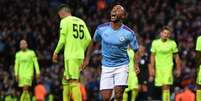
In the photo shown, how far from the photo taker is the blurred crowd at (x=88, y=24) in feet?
82.1

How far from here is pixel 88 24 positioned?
30.0 metres

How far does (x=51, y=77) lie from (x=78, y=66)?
31.7 feet

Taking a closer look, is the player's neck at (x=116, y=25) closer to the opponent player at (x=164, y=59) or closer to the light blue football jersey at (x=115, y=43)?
the light blue football jersey at (x=115, y=43)

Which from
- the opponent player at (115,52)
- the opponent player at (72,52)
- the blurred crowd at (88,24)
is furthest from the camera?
the blurred crowd at (88,24)

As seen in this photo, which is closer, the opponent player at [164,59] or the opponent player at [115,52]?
the opponent player at [115,52]

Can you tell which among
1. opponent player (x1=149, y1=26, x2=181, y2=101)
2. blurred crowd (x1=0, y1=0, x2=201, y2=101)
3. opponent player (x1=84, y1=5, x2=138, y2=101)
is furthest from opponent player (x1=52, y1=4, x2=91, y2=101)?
blurred crowd (x1=0, y1=0, x2=201, y2=101)

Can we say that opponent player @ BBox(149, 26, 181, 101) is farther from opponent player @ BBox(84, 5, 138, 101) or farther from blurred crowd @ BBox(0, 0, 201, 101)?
opponent player @ BBox(84, 5, 138, 101)

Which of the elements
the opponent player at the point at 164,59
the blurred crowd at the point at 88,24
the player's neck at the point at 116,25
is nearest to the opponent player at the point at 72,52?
the player's neck at the point at 116,25

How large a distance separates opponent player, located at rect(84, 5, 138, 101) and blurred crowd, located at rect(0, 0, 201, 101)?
815 cm

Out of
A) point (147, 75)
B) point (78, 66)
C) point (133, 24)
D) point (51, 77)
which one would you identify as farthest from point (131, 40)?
point (133, 24)

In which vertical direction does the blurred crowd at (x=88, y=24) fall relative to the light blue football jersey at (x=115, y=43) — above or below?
above

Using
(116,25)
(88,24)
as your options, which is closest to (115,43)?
(116,25)

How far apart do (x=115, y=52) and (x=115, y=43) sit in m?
0.17

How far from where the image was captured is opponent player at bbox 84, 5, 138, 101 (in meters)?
14.4
